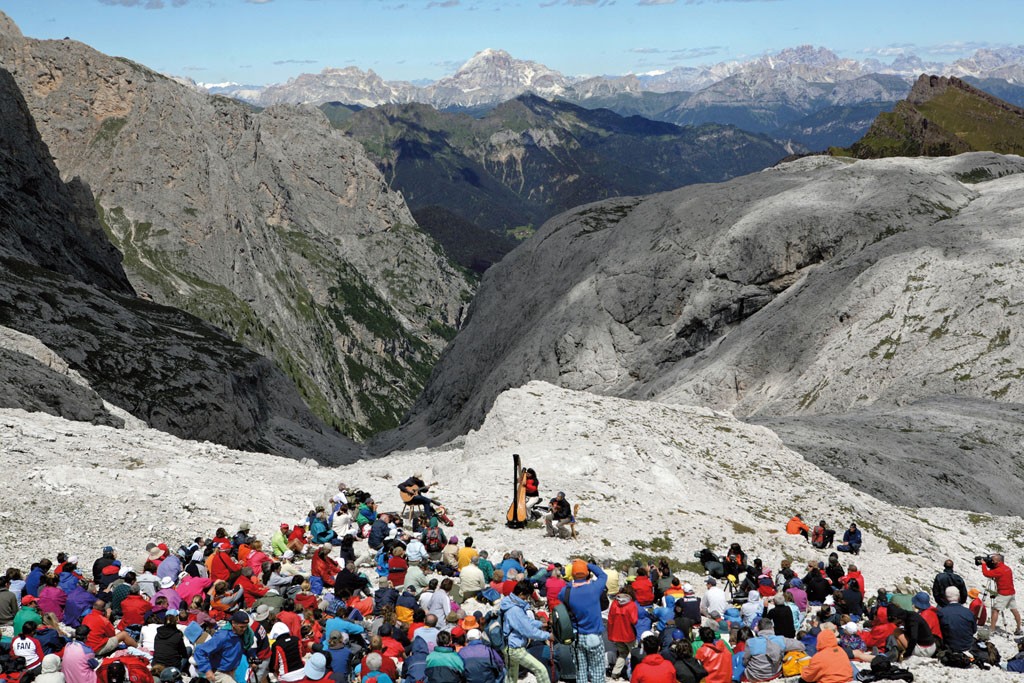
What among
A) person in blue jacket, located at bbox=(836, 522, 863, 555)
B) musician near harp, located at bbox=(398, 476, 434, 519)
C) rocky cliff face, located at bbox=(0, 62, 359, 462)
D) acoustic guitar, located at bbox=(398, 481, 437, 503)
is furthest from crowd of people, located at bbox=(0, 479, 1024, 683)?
rocky cliff face, located at bbox=(0, 62, 359, 462)

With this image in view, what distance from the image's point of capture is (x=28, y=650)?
68.2 feet

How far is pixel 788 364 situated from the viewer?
276 ft

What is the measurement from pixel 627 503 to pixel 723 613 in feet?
43.4

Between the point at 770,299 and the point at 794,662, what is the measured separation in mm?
84713

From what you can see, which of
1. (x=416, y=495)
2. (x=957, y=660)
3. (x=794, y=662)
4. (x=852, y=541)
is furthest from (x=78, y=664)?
(x=852, y=541)

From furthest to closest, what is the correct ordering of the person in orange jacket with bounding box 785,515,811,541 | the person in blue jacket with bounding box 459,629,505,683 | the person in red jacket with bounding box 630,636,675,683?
the person in orange jacket with bounding box 785,515,811,541 < the person in blue jacket with bounding box 459,629,505,683 < the person in red jacket with bounding box 630,636,675,683

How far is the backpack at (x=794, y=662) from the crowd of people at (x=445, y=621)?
7 cm

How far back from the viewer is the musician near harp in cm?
3478

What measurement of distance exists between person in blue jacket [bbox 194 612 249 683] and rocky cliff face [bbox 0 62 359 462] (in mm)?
51460

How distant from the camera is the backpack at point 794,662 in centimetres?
2166

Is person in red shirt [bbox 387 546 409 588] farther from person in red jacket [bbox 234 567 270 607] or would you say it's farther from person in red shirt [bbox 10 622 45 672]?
person in red shirt [bbox 10 622 45 672]

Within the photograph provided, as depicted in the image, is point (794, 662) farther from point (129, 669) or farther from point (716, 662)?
point (129, 669)

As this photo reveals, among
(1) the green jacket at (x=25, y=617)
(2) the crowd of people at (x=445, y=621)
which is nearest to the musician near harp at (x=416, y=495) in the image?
(2) the crowd of people at (x=445, y=621)

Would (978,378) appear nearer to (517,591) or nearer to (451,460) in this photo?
→ (451,460)
